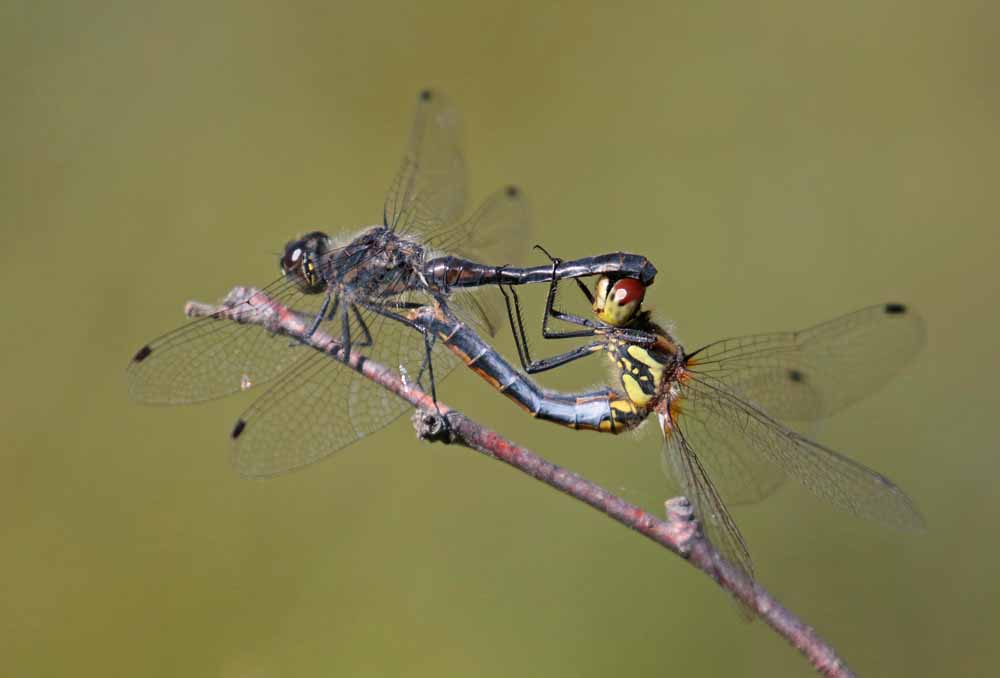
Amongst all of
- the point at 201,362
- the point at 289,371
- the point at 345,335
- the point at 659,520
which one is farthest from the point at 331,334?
the point at 659,520

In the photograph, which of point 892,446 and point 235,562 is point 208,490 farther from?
point 892,446

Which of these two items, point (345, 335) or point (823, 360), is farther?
point (823, 360)

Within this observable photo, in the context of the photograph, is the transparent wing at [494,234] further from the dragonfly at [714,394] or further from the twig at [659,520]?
the twig at [659,520]

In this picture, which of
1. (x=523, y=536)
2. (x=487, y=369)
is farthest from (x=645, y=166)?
(x=487, y=369)

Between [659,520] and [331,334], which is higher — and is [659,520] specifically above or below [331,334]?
below

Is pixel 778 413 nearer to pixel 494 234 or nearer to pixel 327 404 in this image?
pixel 494 234

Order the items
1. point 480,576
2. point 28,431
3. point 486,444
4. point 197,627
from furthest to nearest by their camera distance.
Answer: point 28,431
point 480,576
point 197,627
point 486,444

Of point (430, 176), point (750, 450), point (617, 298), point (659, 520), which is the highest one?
point (430, 176)

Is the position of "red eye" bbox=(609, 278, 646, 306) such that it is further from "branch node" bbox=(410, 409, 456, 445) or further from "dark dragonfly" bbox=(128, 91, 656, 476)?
"branch node" bbox=(410, 409, 456, 445)
